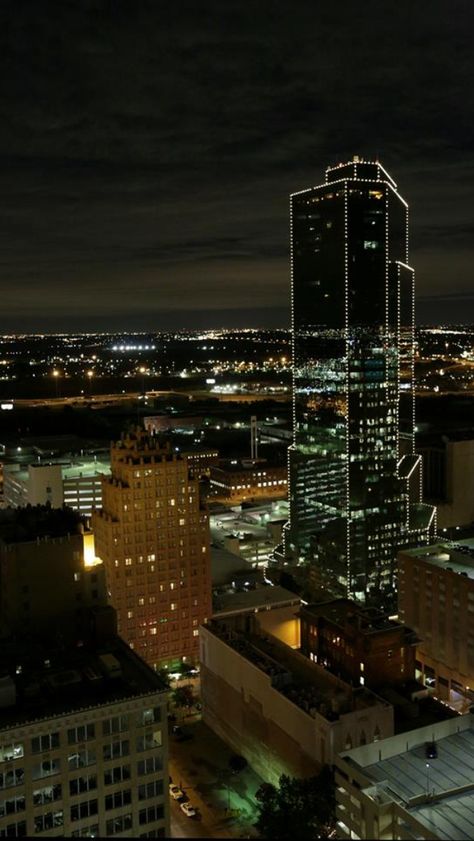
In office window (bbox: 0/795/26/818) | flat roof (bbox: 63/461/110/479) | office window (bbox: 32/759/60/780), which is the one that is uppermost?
flat roof (bbox: 63/461/110/479)

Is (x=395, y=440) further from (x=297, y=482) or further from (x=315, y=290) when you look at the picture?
(x=315, y=290)

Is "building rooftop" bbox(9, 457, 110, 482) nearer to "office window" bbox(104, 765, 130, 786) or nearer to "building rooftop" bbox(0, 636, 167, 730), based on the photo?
"building rooftop" bbox(0, 636, 167, 730)

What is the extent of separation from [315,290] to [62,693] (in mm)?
39970

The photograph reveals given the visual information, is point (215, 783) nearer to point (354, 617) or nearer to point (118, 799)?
point (354, 617)

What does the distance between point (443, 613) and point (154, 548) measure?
15020 millimetres

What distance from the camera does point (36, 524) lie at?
3094 centimetres

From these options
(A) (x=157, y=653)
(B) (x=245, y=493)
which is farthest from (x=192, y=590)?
(B) (x=245, y=493)

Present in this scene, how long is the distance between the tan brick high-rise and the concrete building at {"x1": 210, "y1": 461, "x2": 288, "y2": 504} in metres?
36.6

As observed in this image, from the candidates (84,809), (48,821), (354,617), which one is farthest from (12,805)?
(354,617)

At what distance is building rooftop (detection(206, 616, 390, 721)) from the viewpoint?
28.6 m

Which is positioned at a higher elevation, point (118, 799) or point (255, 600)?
point (118, 799)

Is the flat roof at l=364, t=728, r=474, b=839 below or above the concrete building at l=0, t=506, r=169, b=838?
below

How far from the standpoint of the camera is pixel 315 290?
187ft

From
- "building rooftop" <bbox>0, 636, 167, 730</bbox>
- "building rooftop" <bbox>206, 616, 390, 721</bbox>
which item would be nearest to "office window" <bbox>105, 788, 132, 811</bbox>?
"building rooftop" <bbox>0, 636, 167, 730</bbox>
